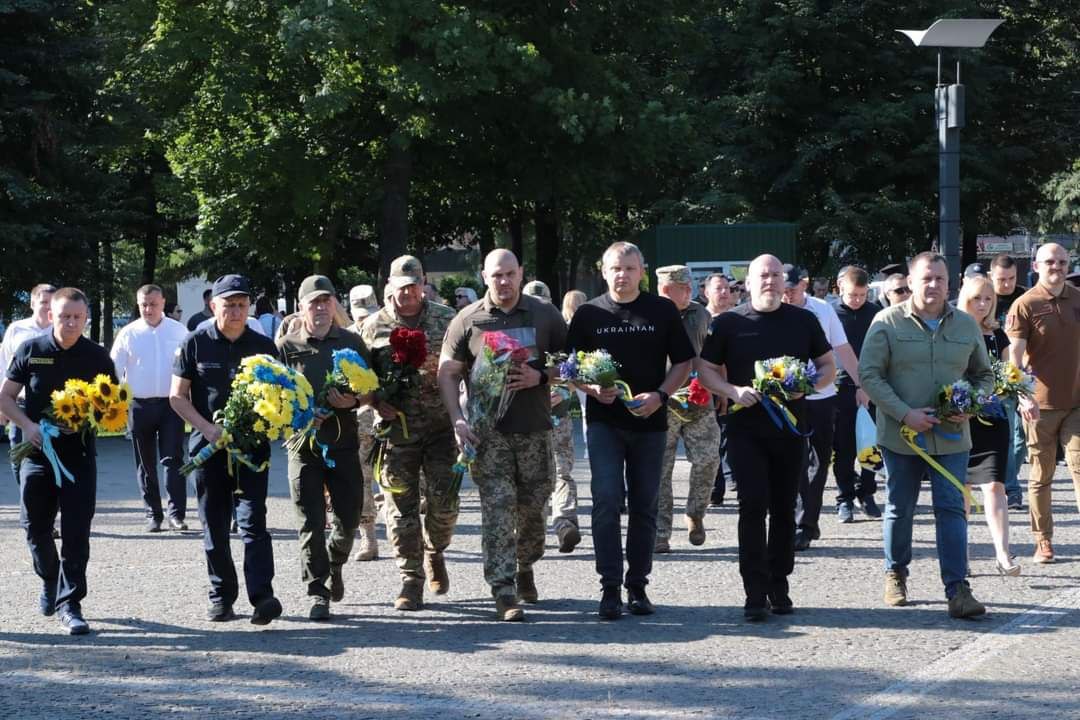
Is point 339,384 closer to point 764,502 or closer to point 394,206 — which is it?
point 764,502

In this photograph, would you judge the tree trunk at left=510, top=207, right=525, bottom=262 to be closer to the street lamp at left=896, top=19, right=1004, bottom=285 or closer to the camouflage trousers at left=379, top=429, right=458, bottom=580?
the street lamp at left=896, top=19, right=1004, bottom=285

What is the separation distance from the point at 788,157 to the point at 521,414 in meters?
31.5

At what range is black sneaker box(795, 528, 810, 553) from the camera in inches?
428

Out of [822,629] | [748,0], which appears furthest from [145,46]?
[822,629]

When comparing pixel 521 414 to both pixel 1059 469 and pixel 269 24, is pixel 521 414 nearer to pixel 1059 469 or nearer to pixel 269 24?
pixel 1059 469

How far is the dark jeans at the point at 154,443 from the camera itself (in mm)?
12664

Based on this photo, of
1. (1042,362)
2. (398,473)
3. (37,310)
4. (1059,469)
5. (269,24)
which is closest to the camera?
(398,473)

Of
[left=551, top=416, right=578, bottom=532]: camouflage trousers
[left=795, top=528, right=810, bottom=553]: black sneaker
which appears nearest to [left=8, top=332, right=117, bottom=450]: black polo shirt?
[left=551, top=416, right=578, bottom=532]: camouflage trousers

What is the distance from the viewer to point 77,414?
329 inches

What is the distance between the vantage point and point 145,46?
30531 mm

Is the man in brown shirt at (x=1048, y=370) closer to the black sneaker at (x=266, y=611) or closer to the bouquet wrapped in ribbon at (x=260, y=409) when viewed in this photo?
the bouquet wrapped in ribbon at (x=260, y=409)

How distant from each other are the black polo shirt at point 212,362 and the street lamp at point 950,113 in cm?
1163

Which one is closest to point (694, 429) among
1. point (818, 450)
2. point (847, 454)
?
point (818, 450)

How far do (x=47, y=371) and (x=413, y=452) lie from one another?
2.09 meters
